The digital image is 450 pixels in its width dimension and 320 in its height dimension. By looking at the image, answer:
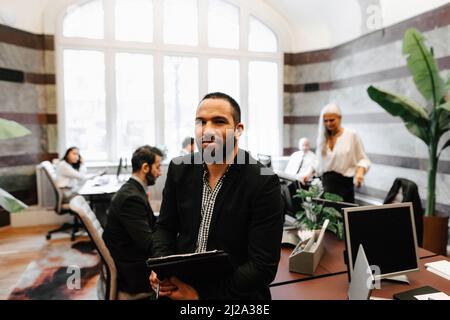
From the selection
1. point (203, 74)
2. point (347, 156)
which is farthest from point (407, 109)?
point (203, 74)

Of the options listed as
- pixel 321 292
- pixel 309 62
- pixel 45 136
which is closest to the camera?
pixel 321 292

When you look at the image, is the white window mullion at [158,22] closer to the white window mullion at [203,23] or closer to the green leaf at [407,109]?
the white window mullion at [203,23]

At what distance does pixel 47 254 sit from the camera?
4121mm

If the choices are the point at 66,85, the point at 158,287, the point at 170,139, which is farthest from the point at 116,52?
the point at 158,287

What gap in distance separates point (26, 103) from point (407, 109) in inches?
206

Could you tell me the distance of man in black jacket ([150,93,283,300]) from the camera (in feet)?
3.95

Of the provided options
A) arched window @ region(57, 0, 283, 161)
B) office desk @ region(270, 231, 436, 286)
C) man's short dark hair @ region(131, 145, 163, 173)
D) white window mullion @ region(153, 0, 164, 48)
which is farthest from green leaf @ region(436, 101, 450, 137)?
white window mullion @ region(153, 0, 164, 48)

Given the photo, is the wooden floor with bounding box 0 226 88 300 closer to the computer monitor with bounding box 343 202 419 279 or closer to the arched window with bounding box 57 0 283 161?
the arched window with bounding box 57 0 283 161

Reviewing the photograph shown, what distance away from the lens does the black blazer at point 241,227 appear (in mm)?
1201

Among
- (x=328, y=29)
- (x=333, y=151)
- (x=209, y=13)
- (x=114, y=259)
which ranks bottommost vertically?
(x=114, y=259)

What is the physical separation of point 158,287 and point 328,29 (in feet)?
19.2

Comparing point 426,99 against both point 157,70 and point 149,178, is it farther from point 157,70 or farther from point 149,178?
point 157,70

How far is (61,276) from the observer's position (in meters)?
3.46
